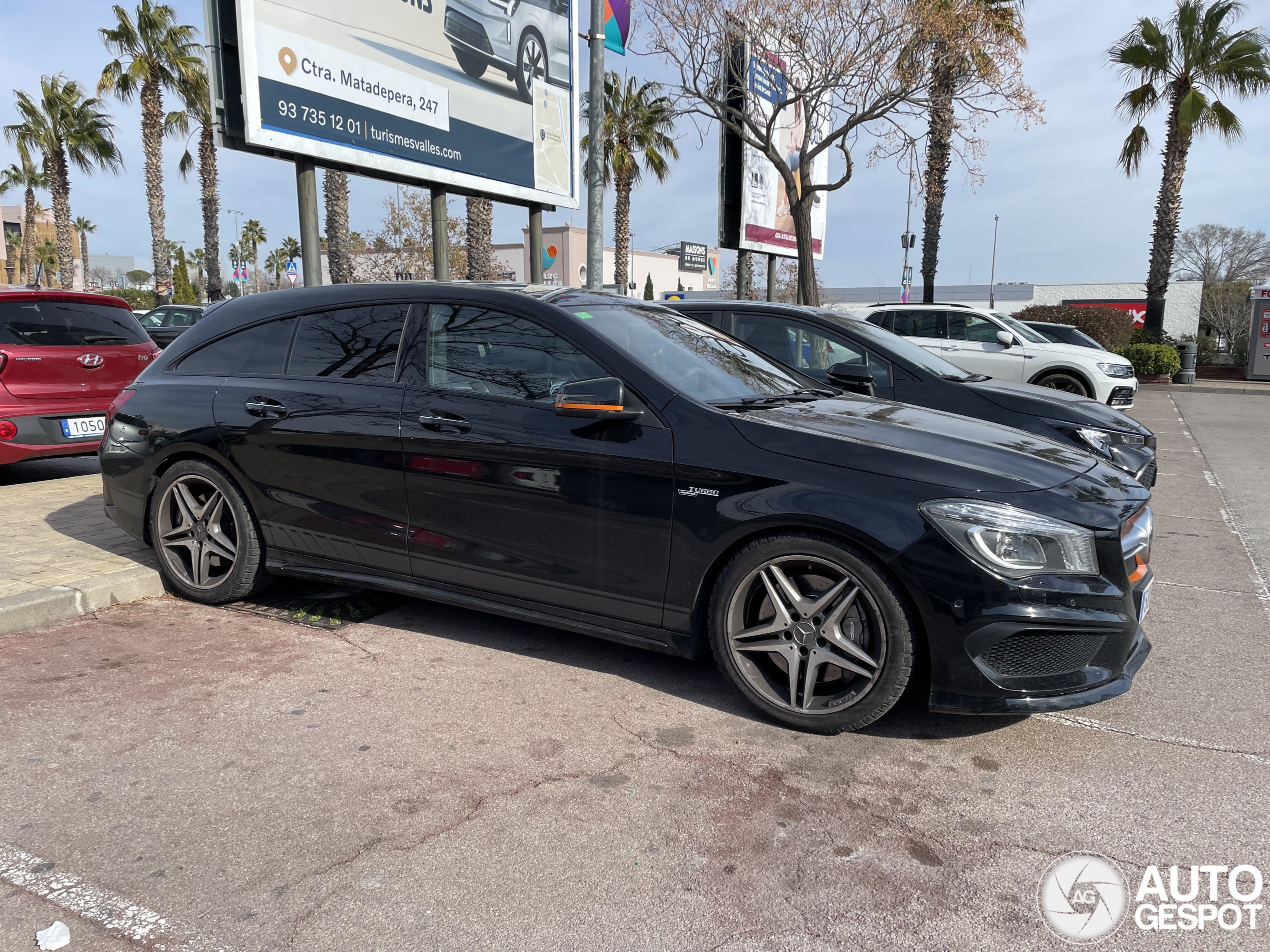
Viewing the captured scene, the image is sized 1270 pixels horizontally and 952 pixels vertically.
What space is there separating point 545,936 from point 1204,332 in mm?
48072

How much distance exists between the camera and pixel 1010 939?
2164mm

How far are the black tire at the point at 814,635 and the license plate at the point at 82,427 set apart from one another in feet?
19.7

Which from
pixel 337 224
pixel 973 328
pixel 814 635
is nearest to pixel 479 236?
pixel 337 224

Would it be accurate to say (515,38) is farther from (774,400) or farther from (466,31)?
(774,400)

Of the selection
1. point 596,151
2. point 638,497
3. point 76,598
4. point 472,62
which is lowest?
point 76,598

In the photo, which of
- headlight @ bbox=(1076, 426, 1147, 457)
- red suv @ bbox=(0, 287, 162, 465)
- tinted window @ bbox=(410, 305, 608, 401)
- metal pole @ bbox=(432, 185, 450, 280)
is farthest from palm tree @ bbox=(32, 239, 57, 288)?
headlight @ bbox=(1076, 426, 1147, 457)

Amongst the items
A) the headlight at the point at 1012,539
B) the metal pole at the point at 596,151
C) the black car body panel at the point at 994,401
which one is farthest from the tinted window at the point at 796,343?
the metal pole at the point at 596,151

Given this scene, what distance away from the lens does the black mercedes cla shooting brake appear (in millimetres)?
2984

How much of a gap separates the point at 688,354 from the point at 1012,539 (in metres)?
1.65

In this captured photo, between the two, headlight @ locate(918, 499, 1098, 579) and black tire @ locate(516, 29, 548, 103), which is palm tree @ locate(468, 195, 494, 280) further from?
headlight @ locate(918, 499, 1098, 579)

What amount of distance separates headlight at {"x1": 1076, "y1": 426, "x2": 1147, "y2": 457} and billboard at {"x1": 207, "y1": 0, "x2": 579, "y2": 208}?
7940mm

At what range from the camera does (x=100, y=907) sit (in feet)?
7.27

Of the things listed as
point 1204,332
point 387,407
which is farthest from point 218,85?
point 1204,332

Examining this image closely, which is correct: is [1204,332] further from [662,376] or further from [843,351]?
[662,376]
